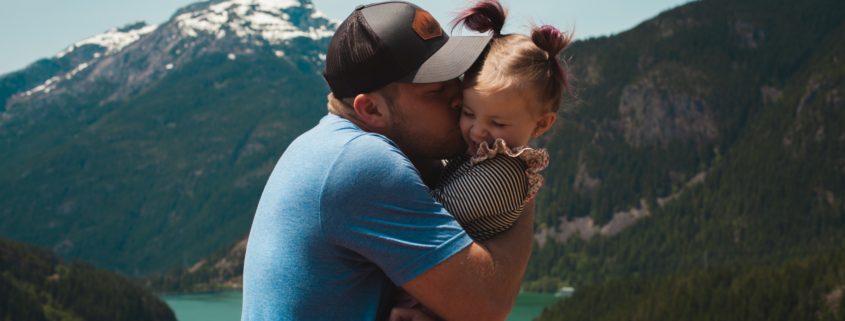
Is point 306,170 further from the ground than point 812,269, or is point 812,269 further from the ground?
point 306,170

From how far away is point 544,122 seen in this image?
17.2 feet

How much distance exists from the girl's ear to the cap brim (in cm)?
55

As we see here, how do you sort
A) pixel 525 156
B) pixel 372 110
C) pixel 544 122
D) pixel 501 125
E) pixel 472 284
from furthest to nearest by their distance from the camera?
1. pixel 544 122
2. pixel 501 125
3. pixel 372 110
4. pixel 525 156
5. pixel 472 284

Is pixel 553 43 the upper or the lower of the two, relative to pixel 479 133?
upper

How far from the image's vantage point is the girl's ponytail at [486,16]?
5.30 metres

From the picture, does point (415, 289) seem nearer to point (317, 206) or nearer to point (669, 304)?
point (317, 206)

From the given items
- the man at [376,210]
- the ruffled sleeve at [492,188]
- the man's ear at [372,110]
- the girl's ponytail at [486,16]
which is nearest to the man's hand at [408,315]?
the man at [376,210]

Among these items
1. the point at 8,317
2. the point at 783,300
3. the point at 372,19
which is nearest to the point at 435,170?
the point at 372,19

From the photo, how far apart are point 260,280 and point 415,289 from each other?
0.71 metres

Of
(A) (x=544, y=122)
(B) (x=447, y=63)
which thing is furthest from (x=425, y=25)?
(A) (x=544, y=122)

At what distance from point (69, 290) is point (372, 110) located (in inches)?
6629

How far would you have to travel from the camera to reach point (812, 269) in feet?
427

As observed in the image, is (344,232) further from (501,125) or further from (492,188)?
(501,125)

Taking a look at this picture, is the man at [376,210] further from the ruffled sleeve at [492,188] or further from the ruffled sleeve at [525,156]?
the ruffled sleeve at [525,156]
